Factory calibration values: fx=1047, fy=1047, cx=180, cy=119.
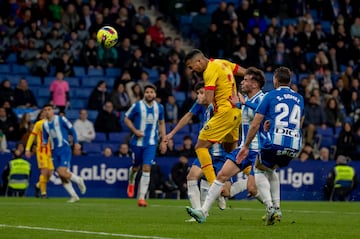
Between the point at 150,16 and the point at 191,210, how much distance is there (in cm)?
2094

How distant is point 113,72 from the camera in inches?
1200

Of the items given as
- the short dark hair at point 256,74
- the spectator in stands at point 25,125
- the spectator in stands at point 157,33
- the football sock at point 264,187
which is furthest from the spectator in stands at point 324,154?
the football sock at point 264,187

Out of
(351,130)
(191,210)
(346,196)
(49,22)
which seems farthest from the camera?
(49,22)

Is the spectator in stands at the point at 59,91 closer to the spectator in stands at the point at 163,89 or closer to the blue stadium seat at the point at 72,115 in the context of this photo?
the blue stadium seat at the point at 72,115

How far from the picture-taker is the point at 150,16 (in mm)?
34375

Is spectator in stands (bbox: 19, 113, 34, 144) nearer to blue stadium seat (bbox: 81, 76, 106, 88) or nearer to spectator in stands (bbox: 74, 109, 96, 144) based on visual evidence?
spectator in stands (bbox: 74, 109, 96, 144)

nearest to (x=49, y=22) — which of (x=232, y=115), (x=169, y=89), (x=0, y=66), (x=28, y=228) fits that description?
(x=0, y=66)

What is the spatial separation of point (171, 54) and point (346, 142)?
5941 mm

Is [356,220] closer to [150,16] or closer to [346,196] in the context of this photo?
[346,196]

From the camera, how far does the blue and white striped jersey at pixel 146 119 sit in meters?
21.7

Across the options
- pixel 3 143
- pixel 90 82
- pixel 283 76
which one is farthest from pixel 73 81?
pixel 283 76

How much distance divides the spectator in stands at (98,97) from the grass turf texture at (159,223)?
9.07 metres

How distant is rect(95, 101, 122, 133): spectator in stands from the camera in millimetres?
28047

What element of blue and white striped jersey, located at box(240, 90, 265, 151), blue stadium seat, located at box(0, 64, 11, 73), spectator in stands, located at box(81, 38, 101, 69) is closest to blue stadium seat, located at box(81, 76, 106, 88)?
spectator in stands, located at box(81, 38, 101, 69)
